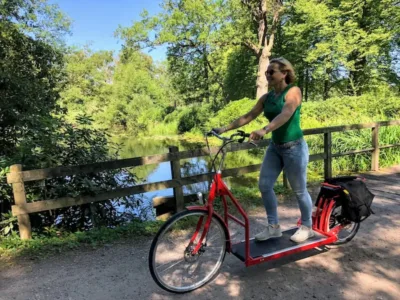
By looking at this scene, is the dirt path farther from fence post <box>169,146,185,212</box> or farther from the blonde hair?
the blonde hair

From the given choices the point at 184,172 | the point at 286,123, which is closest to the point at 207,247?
the point at 286,123

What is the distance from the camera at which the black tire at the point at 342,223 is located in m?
3.61

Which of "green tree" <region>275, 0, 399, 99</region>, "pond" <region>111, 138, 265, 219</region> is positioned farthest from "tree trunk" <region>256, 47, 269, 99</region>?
"pond" <region>111, 138, 265, 219</region>

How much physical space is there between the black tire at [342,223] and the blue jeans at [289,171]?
42 centimetres

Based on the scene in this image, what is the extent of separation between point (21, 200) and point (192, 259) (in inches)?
94.9

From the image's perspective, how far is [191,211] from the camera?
2.88 meters

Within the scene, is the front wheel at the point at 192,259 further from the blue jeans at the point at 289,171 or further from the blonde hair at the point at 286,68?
the blonde hair at the point at 286,68

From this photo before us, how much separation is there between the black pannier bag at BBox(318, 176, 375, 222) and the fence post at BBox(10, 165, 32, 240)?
372cm

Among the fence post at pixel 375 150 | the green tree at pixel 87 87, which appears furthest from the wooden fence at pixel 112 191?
the green tree at pixel 87 87

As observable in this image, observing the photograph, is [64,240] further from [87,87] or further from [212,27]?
[87,87]

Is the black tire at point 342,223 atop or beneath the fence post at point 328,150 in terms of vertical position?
beneath

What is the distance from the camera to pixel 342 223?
3.61 metres

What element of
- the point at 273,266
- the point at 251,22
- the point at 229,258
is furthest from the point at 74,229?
the point at 251,22

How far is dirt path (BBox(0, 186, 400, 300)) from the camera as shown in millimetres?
2916
